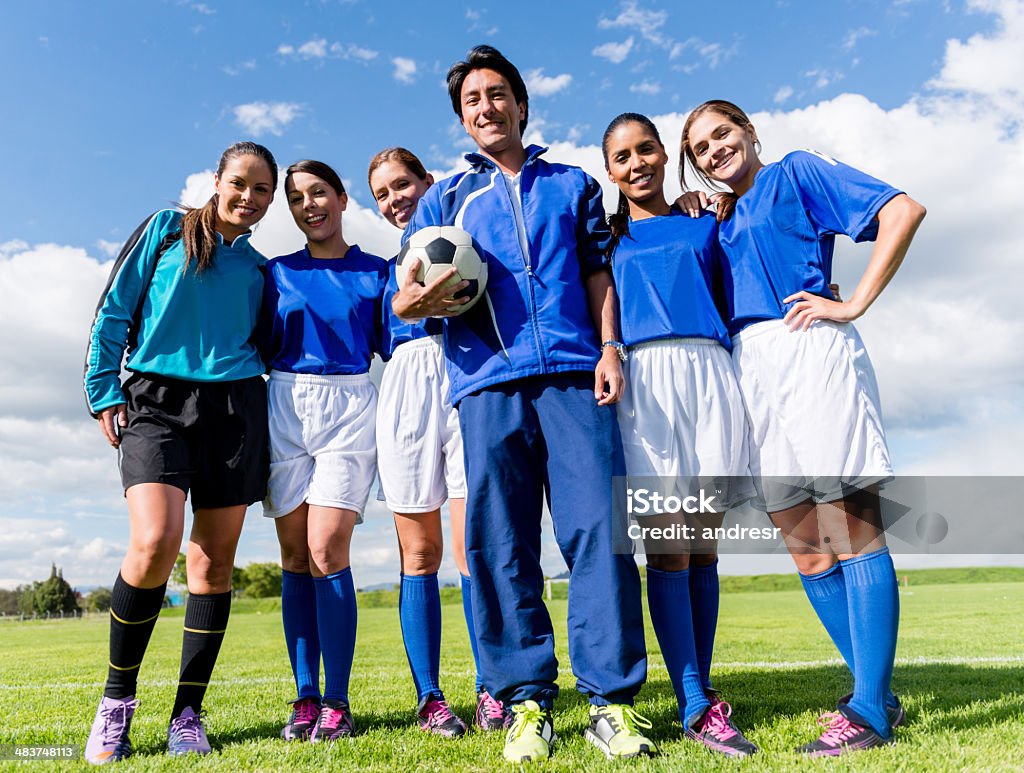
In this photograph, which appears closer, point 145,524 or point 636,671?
point 636,671

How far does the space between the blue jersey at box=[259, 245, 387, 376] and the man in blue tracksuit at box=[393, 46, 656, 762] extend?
831 mm

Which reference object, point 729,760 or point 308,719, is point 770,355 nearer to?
point 729,760

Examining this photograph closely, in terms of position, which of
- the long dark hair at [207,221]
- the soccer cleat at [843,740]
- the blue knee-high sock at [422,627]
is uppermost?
the long dark hair at [207,221]

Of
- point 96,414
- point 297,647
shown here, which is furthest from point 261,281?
point 297,647

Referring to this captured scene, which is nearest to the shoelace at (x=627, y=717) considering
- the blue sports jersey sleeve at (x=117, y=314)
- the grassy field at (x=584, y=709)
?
the grassy field at (x=584, y=709)

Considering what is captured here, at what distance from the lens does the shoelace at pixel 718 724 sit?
304 centimetres

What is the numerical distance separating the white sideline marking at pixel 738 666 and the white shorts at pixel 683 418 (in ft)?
11.8

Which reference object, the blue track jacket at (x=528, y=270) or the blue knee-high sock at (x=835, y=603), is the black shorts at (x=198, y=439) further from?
the blue knee-high sock at (x=835, y=603)

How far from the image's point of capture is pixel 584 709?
4.09 metres

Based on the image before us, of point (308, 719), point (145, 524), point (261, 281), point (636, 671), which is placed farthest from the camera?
point (261, 281)

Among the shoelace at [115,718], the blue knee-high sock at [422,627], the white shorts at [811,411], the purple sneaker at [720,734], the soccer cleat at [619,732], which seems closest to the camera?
the soccer cleat at [619,732]

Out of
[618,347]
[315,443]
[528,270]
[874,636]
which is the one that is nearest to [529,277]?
[528,270]

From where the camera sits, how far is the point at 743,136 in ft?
11.9

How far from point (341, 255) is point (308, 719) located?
2.49 metres
